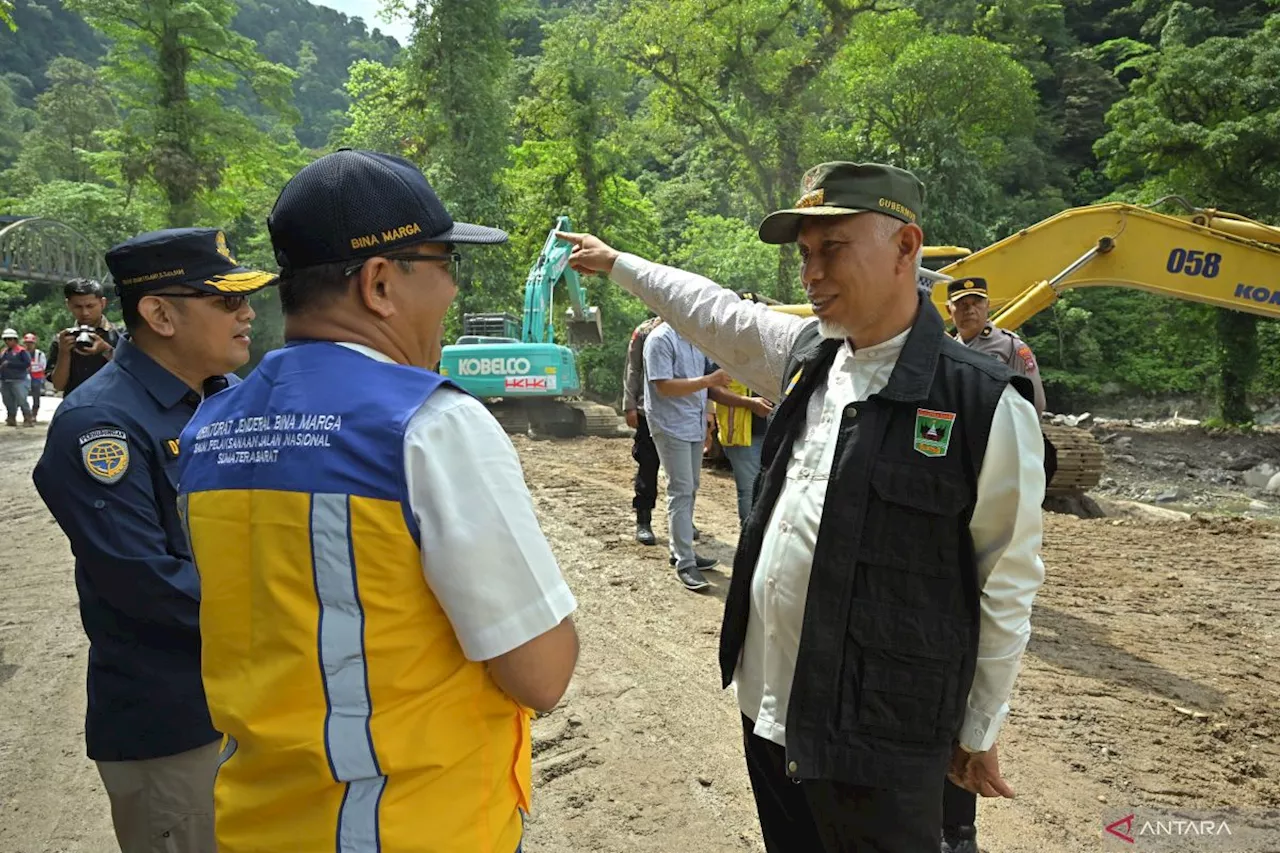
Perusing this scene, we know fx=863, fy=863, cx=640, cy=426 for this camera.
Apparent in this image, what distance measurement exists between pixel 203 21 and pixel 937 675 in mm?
31047

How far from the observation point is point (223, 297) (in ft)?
7.64

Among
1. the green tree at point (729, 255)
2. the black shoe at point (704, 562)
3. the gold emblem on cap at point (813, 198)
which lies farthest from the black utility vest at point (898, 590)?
the green tree at point (729, 255)

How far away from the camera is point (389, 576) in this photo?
1.20 m

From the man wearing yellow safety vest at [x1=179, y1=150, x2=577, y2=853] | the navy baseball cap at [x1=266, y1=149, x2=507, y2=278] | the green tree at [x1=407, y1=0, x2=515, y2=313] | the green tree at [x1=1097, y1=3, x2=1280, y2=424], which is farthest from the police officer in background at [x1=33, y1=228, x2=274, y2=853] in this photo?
the green tree at [x1=407, y1=0, x2=515, y2=313]

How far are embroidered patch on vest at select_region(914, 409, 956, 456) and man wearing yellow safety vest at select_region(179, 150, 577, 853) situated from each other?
37.3 inches

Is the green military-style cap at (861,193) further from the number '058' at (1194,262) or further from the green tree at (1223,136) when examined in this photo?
the green tree at (1223,136)

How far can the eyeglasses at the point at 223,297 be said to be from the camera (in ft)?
7.45

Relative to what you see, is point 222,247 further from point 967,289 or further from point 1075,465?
point 1075,465

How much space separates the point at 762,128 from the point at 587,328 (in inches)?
738

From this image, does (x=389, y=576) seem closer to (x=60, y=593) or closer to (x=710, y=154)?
(x=60, y=593)

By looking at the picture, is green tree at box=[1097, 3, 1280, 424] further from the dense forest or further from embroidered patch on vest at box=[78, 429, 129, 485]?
embroidered patch on vest at box=[78, 429, 129, 485]

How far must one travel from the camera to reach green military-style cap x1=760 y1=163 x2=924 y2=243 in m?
1.99

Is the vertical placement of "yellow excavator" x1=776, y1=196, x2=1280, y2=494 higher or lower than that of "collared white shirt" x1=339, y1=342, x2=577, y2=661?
higher

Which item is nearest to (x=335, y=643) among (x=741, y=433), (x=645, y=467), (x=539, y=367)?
(x=741, y=433)
